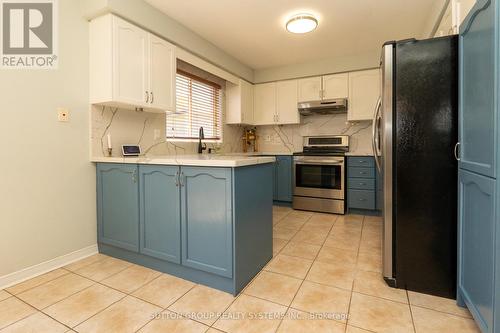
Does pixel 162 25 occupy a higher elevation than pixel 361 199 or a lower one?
higher

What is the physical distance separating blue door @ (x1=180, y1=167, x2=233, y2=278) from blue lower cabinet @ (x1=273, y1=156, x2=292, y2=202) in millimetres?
2550

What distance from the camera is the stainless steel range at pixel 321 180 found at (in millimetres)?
3684

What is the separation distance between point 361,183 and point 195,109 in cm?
260

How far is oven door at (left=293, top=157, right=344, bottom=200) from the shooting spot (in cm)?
368

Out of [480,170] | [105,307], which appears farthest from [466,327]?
[105,307]

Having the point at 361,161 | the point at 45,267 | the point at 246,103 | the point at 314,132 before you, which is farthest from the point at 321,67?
the point at 45,267

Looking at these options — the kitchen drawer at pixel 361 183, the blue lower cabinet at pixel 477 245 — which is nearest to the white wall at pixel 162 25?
the kitchen drawer at pixel 361 183

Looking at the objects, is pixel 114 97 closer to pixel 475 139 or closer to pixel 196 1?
pixel 196 1

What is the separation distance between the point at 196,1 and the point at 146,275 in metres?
2.47

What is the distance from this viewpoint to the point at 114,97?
2148 mm

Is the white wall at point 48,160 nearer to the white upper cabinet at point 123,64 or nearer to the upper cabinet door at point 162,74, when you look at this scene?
the white upper cabinet at point 123,64

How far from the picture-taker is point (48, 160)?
6.61 feet

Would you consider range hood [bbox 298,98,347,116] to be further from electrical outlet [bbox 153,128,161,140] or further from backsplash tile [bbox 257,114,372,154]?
electrical outlet [bbox 153,128,161,140]

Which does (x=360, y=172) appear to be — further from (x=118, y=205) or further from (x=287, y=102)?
(x=118, y=205)
